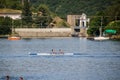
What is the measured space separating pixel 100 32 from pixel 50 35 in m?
17.0

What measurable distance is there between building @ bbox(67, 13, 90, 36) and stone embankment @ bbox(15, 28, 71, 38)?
2.39 m

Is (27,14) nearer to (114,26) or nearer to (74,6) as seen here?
(114,26)

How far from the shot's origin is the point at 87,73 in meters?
52.0

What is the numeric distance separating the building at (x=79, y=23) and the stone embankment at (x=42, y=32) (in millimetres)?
2392

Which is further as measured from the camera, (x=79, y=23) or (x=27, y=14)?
(x=79, y=23)

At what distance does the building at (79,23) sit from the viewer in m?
135

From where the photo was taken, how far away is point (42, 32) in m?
133

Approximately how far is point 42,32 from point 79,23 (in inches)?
521

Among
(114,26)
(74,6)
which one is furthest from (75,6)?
(114,26)

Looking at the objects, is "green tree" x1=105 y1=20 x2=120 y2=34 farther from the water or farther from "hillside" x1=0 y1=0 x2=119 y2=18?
Answer: the water

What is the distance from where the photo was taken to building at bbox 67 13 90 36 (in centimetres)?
13499

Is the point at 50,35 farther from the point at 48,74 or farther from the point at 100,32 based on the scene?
the point at 48,74

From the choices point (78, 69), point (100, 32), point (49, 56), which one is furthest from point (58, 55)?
point (100, 32)

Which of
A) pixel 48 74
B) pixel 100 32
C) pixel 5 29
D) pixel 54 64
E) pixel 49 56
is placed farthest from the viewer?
pixel 5 29
